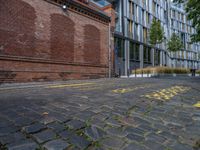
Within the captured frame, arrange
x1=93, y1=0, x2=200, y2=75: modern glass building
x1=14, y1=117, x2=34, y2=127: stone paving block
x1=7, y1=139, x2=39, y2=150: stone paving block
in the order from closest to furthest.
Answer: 1. x1=7, y1=139, x2=39, y2=150: stone paving block
2. x1=14, y1=117, x2=34, y2=127: stone paving block
3. x1=93, y1=0, x2=200, y2=75: modern glass building

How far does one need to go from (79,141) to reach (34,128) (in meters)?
0.68

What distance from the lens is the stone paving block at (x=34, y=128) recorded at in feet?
7.66

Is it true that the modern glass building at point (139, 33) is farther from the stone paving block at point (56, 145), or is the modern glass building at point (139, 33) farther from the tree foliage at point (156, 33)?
the stone paving block at point (56, 145)

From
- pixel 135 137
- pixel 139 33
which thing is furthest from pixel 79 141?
pixel 139 33

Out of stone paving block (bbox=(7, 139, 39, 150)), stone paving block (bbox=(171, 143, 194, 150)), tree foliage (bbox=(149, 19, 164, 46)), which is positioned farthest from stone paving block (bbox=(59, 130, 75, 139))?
tree foliage (bbox=(149, 19, 164, 46))

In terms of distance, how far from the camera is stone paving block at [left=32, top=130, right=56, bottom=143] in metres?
2.14

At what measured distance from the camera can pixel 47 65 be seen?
10531 mm

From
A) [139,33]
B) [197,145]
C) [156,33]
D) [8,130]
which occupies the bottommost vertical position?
[197,145]

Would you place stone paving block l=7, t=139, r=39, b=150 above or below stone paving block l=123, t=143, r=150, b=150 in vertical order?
above

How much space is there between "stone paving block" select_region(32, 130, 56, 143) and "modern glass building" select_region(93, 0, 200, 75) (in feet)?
57.5

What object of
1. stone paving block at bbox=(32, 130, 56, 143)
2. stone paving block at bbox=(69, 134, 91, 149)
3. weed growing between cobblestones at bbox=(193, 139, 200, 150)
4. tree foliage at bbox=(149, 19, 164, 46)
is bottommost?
weed growing between cobblestones at bbox=(193, 139, 200, 150)

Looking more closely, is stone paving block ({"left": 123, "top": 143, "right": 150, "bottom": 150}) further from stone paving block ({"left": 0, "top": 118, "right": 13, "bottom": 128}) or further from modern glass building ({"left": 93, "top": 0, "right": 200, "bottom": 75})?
modern glass building ({"left": 93, "top": 0, "right": 200, "bottom": 75})

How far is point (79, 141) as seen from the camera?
2184 millimetres

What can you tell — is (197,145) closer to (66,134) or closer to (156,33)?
(66,134)
